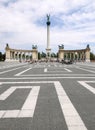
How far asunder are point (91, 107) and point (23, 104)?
7.10ft

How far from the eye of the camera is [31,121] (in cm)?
634

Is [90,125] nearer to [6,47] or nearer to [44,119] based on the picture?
[44,119]

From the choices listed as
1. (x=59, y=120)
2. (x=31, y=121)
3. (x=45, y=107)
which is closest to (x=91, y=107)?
(x=45, y=107)

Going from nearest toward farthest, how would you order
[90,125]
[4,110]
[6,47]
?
1. [90,125]
2. [4,110]
3. [6,47]

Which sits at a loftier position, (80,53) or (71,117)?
(80,53)

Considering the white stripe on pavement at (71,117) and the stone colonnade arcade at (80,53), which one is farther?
the stone colonnade arcade at (80,53)

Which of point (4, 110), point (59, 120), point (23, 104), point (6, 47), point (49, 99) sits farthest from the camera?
point (6, 47)

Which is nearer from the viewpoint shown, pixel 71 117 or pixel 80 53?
pixel 71 117

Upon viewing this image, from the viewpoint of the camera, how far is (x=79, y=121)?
6.29 m

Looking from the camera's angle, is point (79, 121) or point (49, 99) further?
point (49, 99)

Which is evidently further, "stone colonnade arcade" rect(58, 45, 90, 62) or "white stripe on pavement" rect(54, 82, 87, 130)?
"stone colonnade arcade" rect(58, 45, 90, 62)

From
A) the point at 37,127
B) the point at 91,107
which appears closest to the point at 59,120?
the point at 37,127

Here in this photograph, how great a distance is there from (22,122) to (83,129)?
1473 millimetres

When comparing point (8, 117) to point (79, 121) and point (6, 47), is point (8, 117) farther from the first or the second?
point (6, 47)
